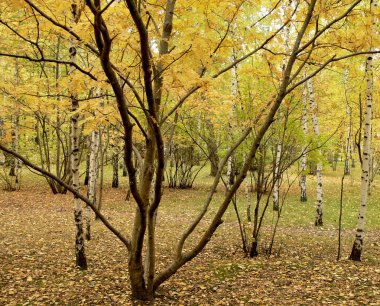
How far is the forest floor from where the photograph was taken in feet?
16.5

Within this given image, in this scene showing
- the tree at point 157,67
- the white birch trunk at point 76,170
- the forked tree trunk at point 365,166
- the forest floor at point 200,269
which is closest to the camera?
the tree at point 157,67

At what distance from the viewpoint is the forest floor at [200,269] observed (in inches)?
198

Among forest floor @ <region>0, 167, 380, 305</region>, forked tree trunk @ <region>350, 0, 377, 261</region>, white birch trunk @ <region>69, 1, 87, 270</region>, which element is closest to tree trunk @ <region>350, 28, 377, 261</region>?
forked tree trunk @ <region>350, 0, 377, 261</region>

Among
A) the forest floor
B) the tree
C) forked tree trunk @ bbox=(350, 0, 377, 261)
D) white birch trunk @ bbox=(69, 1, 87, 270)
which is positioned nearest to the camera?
the tree

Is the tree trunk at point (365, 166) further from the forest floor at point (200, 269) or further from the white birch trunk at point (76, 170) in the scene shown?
the white birch trunk at point (76, 170)

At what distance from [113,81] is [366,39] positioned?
11.8 feet

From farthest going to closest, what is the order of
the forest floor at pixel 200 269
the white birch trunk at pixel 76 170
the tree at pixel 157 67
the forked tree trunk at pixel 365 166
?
the forked tree trunk at pixel 365 166, the white birch trunk at pixel 76 170, the forest floor at pixel 200 269, the tree at pixel 157 67

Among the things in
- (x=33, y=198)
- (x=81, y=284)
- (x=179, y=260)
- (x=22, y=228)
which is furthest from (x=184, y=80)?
(x=33, y=198)

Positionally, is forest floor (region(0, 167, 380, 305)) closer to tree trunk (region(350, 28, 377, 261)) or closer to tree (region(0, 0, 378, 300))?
tree trunk (region(350, 28, 377, 261))

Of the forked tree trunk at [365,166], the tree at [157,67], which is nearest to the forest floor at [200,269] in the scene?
the forked tree trunk at [365,166]

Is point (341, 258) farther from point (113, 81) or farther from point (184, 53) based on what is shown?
point (113, 81)

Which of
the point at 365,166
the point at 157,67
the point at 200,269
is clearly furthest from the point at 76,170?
the point at 365,166

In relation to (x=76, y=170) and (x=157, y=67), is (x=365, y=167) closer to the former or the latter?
(x=157, y=67)

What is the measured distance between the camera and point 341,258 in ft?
23.4
